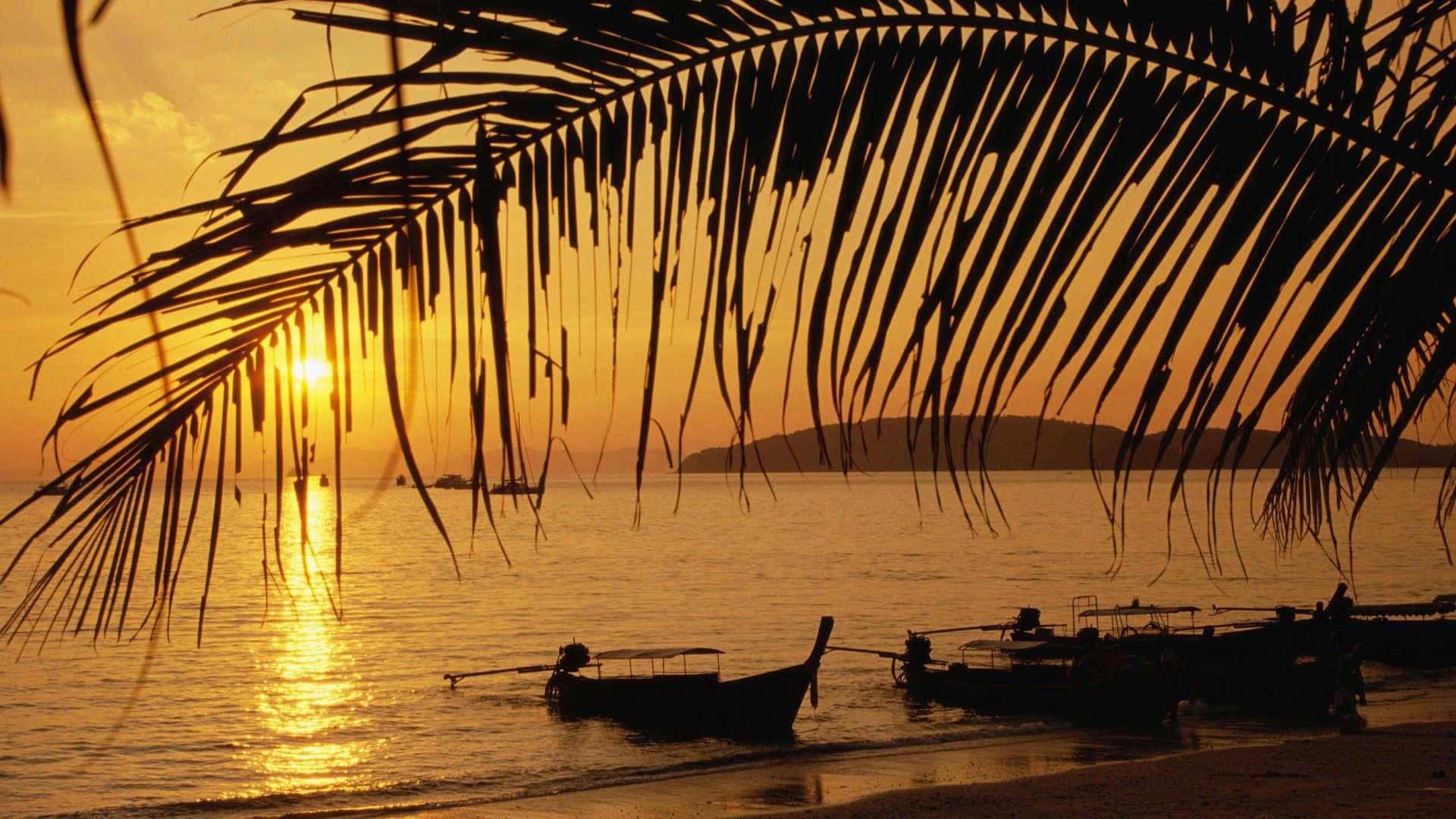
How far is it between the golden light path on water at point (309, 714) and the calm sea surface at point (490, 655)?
0.11 m

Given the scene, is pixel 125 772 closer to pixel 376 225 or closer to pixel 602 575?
pixel 376 225

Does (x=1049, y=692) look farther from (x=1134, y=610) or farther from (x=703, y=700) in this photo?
(x=703, y=700)

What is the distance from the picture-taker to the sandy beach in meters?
16.2

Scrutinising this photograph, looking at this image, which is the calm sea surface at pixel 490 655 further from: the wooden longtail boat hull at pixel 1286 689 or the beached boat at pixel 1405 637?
the wooden longtail boat hull at pixel 1286 689

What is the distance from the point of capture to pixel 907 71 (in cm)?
131

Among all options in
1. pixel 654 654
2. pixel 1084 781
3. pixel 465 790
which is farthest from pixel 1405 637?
pixel 465 790

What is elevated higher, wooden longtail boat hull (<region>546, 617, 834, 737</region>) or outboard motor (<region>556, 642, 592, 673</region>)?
outboard motor (<region>556, 642, 592, 673</region>)

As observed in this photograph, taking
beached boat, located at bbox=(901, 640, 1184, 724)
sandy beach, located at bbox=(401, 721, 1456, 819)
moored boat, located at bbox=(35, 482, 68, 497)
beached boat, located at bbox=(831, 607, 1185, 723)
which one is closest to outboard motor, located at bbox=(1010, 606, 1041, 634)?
beached boat, located at bbox=(831, 607, 1185, 723)

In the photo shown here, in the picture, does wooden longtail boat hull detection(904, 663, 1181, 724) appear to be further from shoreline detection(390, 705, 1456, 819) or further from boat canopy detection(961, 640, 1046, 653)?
shoreline detection(390, 705, 1456, 819)

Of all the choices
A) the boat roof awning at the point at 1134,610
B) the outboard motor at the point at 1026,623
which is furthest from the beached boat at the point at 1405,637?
the outboard motor at the point at 1026,623

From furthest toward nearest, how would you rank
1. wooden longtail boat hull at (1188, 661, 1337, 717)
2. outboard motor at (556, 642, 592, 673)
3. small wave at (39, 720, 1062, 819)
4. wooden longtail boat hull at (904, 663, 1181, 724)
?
1. outboard motor at (556, 642, 592, 673)
2. wooden longtail boat hull at (1188, 661, 1337, 717)
3. wooden longtail boat hull at (904, 663, 1181, 724)
4. small wave at (39, 720, 1062, 819)

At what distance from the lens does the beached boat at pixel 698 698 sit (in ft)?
89.6

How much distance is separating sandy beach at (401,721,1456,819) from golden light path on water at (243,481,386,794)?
5993 mm

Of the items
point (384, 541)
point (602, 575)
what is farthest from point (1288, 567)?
point (384, 541)
